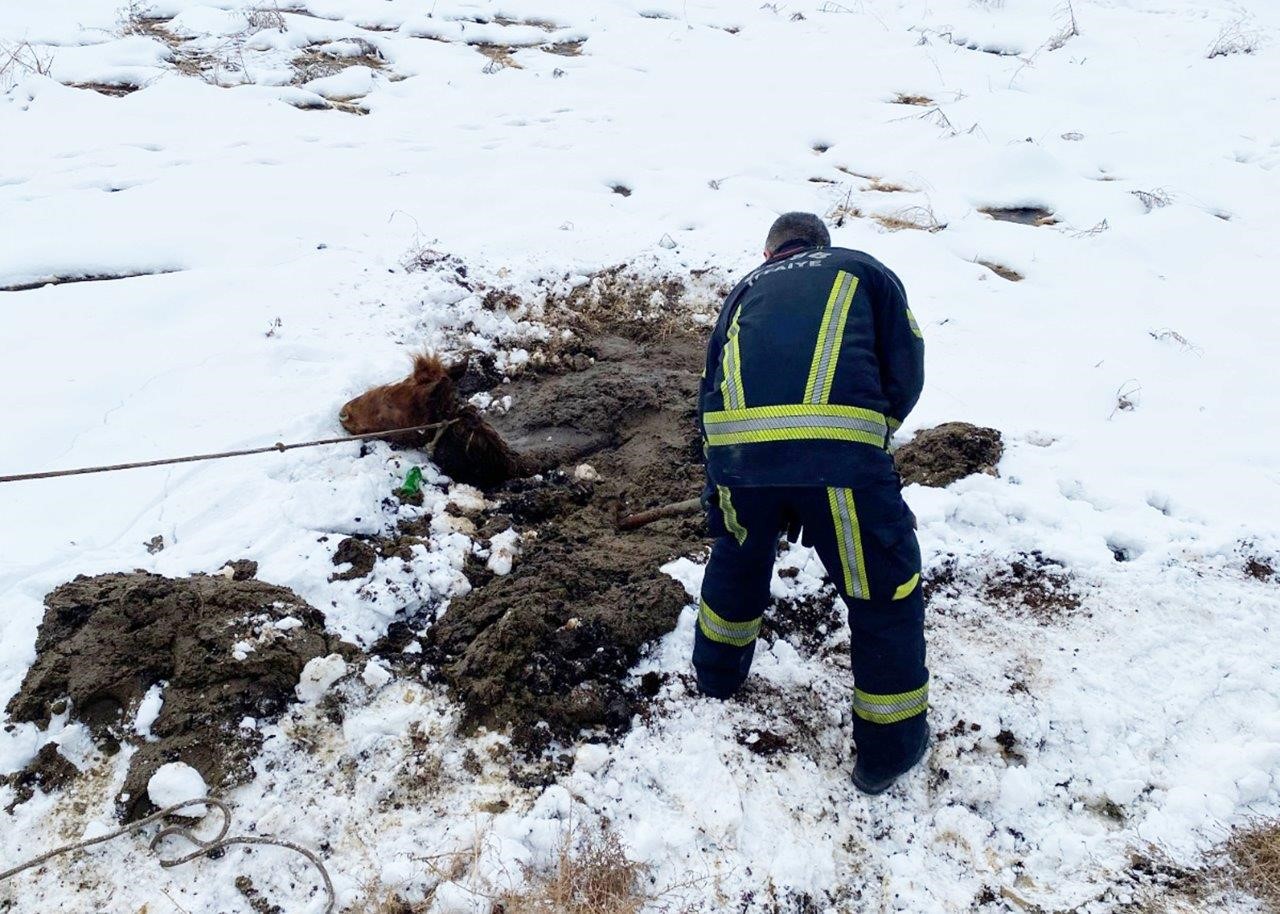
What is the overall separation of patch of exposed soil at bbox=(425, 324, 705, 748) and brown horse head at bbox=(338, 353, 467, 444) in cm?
48

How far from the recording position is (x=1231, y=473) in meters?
Result: 3.75

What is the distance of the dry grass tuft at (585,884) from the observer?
220 centimetres

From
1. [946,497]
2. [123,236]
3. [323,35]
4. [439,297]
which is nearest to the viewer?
[946,497]

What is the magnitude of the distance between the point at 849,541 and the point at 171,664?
2.23m

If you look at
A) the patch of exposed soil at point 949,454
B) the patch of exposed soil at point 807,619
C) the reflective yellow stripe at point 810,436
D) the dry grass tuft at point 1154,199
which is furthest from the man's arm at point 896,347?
the dry grass tuft at point 1154,199

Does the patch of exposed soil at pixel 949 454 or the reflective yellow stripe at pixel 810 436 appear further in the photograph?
the patch of exposed soil at pixel 949 454

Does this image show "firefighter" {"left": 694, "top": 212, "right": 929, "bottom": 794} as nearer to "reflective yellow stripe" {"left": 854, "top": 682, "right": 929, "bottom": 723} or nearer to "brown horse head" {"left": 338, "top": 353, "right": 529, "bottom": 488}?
"reflective yellow stripe" {"left": 854, "top": 682, "right": 929, "bottom": 723}

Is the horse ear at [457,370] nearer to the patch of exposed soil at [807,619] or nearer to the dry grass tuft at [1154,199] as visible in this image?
the patch of exposed soil at [807,619]

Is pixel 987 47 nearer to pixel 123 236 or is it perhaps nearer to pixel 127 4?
pixel 123 236

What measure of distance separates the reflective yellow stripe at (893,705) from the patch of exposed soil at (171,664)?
1816mm

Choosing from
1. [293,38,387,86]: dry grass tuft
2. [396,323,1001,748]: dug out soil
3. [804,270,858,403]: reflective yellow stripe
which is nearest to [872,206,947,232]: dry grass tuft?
[396,323,1001,748]: dug out soil

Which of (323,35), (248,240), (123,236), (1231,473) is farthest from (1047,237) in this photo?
(323,35)

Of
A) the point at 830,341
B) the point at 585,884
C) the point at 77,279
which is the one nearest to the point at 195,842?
the point at 585,884

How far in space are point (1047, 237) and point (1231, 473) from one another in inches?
99.0
